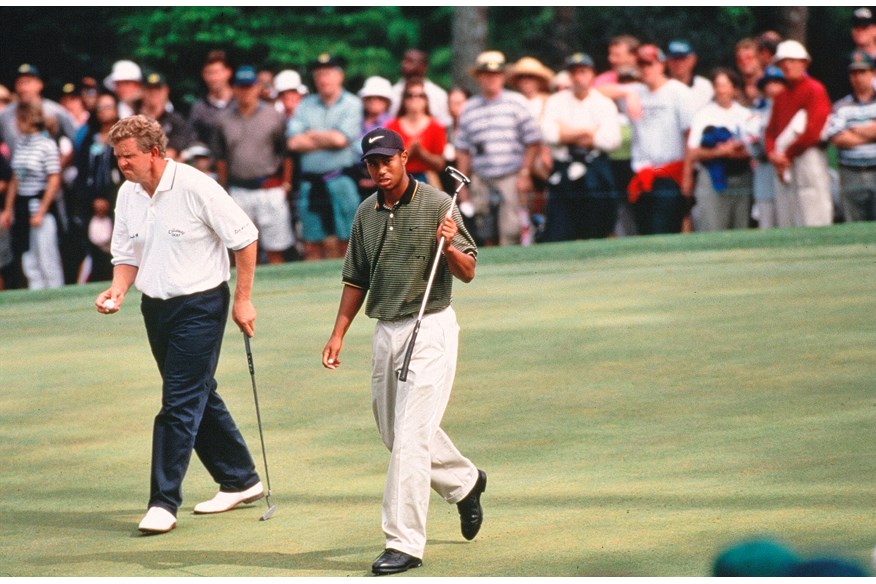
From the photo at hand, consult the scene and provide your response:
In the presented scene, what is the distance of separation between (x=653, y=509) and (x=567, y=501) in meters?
0.44

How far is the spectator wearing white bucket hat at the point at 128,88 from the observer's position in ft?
59.2

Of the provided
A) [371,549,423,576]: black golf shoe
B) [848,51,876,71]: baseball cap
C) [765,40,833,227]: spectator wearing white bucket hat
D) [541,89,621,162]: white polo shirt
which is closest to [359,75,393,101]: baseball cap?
[541,89,621,162]: white polo shirt

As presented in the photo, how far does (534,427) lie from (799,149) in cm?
837

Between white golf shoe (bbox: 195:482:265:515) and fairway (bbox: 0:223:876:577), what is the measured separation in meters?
0.10

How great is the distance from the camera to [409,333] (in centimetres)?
667

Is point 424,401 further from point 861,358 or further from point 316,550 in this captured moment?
point 861,358

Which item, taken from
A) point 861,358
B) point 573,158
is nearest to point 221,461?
point 861,358

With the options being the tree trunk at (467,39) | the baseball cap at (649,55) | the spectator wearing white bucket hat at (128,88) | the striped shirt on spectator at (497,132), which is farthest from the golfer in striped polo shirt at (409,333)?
the tree trunk at (467,39)

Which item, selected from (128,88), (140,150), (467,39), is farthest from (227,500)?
(467,39)

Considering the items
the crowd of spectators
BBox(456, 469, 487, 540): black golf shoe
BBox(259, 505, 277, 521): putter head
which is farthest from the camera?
the crowd of spectators

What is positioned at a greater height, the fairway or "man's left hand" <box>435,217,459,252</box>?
"man's left hand" <box>435,217,459,252</box>

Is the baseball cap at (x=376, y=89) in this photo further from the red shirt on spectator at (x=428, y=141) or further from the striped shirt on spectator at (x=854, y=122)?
the striped shirt on spectator at (x=854, y=122)

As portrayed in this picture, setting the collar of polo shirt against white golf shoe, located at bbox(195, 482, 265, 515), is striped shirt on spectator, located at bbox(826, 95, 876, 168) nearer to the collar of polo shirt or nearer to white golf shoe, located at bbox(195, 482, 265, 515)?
white golf shoe, located at bbox(195, 482, 265, 515)

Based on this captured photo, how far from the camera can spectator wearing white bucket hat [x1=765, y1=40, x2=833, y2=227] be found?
655 inches
